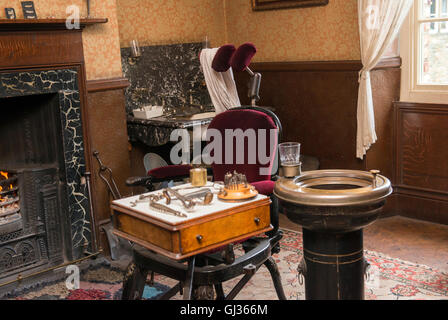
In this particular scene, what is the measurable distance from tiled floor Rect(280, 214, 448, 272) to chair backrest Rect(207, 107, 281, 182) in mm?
1380

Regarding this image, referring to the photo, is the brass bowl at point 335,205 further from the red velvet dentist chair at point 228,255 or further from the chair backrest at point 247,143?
the chair backrest at point 247,143

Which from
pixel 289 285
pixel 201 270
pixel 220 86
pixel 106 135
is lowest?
pixel 289 285

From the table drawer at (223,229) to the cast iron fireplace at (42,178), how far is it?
1860 mm

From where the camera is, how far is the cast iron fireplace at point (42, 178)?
3988mm

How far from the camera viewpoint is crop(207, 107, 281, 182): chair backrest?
3.44 meters

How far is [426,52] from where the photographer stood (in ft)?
15.6

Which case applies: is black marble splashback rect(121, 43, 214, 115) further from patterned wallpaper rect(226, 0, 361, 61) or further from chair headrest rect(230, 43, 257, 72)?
chair headrest rect(230, 43, 257, 72)

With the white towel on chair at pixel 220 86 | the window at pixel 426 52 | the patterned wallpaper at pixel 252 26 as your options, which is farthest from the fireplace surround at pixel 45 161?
the window at pixel 426 52

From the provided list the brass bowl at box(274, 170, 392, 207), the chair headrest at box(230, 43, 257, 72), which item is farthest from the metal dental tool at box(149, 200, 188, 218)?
the chair headrest at box(230, 43, 257, 72)

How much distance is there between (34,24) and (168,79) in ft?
6.03

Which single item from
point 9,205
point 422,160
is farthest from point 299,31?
point 9,205

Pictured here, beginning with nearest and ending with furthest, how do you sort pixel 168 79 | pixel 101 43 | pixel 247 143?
pixel 247 143 → pixel 101 43 → pixel 168 79

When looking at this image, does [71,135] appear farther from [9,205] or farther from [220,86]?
[220,86]
